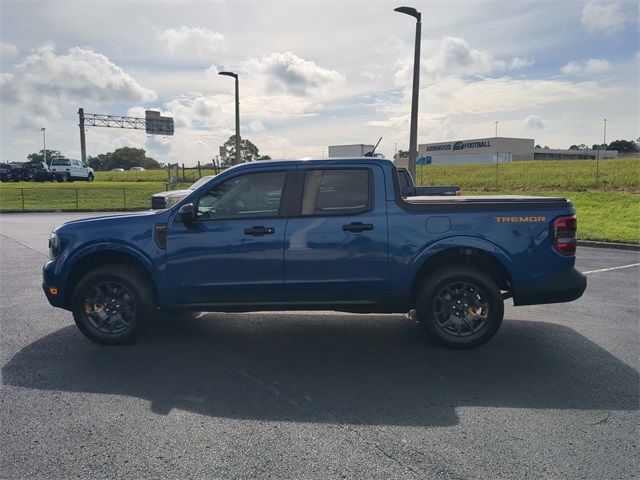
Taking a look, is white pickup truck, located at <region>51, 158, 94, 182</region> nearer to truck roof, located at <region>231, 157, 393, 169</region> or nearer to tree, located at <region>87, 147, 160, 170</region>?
truck roof, located at <region>231, 157, 393, 169</region>

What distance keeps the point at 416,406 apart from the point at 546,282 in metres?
2.07

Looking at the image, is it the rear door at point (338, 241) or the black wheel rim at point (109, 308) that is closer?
the rear door at point (338, 241)

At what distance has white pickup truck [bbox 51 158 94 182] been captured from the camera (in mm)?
41188

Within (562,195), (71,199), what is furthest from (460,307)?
(71,199)

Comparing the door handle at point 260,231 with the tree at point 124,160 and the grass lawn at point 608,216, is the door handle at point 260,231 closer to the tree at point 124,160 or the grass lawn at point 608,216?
the grass lawn at point 608,216

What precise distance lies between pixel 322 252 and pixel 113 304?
7.29 ft

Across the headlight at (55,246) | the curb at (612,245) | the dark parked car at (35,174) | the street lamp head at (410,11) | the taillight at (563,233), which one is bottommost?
the curb at (612,245)

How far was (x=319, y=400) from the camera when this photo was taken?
402 centimetres

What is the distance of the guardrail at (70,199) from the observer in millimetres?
26517

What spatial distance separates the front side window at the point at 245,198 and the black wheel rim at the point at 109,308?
3.85 ft

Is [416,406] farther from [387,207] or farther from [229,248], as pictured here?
[229,248]

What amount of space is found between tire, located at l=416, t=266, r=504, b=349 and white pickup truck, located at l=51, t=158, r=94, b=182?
41.8 meters

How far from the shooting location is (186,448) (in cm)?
332

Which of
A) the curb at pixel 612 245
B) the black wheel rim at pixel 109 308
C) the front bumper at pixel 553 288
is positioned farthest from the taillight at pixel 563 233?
the curb at pixel 612 245
